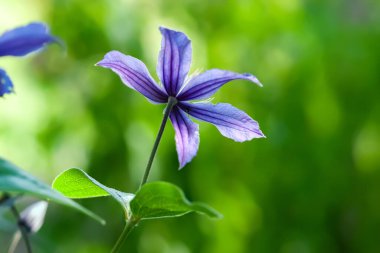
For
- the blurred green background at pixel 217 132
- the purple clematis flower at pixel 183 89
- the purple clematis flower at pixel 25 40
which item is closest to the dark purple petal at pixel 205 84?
the purple clematis flower at pixel 183 89

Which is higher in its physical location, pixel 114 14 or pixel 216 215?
pixel 216 215

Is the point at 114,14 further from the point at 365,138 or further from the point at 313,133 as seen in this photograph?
the point at 365,138

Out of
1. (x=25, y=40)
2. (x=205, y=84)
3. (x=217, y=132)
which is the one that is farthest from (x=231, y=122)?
(x=217, y=132)

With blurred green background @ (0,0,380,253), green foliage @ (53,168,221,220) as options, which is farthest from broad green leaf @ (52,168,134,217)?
blurred green background @ (0,0,380,253)

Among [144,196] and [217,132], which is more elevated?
[144,196]

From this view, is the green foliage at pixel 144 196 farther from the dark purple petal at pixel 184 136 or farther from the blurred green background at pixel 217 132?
the blurred green background at pixel 217 132

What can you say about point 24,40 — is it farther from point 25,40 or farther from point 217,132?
point 217,132

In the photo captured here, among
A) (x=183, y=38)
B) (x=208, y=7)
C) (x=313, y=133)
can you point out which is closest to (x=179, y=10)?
(x=208, y=7)
